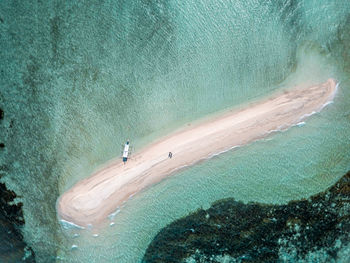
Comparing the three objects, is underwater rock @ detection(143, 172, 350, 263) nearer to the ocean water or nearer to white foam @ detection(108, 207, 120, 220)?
the ocean water

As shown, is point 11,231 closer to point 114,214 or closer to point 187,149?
point 114,214

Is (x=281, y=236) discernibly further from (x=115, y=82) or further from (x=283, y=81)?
(x=115, y=82)

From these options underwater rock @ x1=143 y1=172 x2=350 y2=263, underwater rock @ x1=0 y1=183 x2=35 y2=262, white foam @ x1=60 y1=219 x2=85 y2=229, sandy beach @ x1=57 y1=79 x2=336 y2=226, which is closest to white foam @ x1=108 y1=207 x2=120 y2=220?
sandy beach @ x1=57 y1=79 x2=336 y2=226

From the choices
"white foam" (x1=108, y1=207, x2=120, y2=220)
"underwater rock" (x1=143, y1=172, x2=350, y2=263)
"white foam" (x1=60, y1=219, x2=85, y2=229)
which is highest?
"white foam" (x1=60, y1=219, x2=85, y2=229)

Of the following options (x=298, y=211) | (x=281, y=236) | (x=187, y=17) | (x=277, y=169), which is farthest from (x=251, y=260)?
(x=187, y=17)

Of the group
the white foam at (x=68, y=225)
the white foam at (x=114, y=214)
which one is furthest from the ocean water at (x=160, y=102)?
the white foam at (x=114, y=214)
